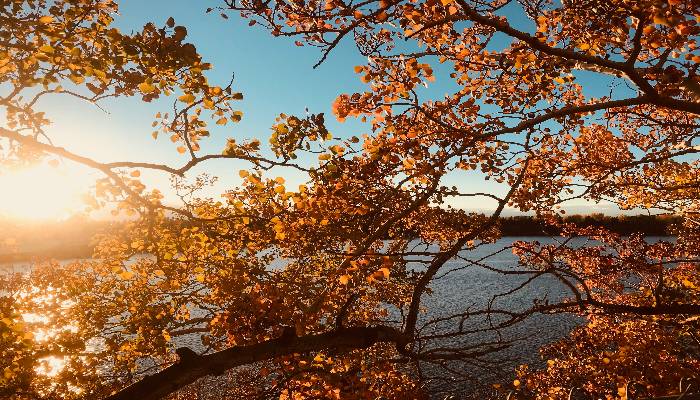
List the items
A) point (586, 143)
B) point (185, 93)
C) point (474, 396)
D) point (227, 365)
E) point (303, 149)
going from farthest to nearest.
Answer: point (474, 396) → point (586, 143) → point (303, 149) → point (185, 93) → point (227, 365)

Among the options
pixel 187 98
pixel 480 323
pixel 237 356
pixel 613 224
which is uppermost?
pixel 187 98

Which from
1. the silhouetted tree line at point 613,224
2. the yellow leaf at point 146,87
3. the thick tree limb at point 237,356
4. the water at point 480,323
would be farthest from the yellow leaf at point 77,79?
the silhouetted tree line at point 613,224

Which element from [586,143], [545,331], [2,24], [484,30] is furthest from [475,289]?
[2,24]

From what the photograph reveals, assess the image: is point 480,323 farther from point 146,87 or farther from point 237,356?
point 146,87

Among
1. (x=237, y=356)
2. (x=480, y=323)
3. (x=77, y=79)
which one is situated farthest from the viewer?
(x=480, y=323)

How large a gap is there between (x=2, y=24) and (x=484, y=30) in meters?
7.55

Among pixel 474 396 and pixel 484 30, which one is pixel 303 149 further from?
pixel 474 396

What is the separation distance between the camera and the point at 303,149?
692cm

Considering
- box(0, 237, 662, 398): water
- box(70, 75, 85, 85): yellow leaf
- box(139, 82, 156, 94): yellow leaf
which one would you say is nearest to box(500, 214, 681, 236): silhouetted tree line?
box(0, 237, 662, 398): water

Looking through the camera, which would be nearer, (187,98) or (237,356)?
(237,356)

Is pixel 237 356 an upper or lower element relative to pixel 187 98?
lower

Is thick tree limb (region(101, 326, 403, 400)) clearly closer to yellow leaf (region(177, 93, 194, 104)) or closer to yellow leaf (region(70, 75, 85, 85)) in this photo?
yellow leaf (region(177, 93, 194, 104))

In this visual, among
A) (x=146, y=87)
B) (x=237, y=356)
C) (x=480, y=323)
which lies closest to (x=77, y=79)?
(x=146, y=87)

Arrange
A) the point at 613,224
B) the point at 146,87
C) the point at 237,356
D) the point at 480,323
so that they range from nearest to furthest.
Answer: the point at 237,356, the point at 146,87, the point at 480,323, the point at 613,224
